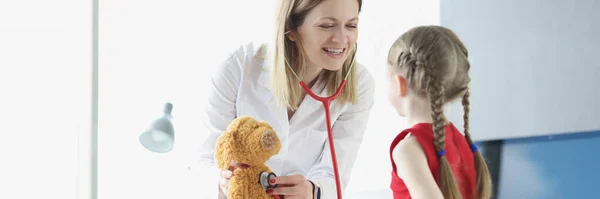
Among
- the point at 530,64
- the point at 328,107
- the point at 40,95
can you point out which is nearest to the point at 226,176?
the point at 328,107

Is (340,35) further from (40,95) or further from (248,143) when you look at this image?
(40,95)

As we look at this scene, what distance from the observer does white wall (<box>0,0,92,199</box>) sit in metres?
1.66

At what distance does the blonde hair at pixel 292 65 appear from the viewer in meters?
1.55

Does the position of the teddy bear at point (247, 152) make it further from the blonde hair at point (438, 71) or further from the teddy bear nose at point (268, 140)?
the blonde hair at point (438, 71)

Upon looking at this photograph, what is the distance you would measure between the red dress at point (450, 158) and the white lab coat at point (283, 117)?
0.50 meters

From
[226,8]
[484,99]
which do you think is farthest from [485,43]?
[226,8]

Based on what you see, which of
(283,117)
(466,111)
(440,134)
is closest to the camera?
(440,134)

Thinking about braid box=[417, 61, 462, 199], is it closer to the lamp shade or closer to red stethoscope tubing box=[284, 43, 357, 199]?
red stethoscope tubing box=[284, 43, 357, 199]

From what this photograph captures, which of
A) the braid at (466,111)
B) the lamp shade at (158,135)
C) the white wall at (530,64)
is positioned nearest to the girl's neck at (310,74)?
the lamp shade at (158,135)

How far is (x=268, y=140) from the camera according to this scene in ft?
3.86

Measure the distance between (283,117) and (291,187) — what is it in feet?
1.14

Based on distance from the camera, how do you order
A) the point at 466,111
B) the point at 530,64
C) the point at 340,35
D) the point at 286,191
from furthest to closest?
1. the point at 530,64
2. the point at 340,35
3. the point at 286,191
4. the point at 466,111

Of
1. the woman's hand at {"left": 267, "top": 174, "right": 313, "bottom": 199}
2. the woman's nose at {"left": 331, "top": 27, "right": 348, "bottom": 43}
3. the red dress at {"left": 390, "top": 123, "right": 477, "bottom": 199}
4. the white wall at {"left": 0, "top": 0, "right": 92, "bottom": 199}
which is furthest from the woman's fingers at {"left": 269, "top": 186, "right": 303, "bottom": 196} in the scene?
the white wall at {"left": 0, "top": 0, "right": 92, "bottom": 199}

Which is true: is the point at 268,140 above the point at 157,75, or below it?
below
